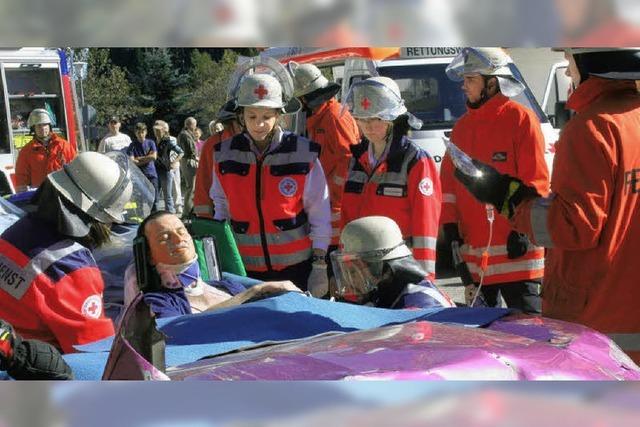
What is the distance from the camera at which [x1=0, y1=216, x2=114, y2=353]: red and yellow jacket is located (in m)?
3.00

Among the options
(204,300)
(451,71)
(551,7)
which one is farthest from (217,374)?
(451,71)

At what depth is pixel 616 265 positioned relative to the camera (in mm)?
2809

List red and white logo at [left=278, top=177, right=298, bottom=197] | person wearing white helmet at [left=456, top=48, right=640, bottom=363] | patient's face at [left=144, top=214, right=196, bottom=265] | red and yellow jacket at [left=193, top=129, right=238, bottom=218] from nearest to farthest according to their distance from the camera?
person wearing white helmet at [left=456, top=48, right=640, bottom=363] < patient's face at [left=144, top=214, right=196, bottom=265] < red and white logo at [left=278, top=177, right=298, bottom=197] < red and yellow jacket at [left=193, top=129, right=238, bottom=218]

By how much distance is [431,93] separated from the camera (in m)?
8.47

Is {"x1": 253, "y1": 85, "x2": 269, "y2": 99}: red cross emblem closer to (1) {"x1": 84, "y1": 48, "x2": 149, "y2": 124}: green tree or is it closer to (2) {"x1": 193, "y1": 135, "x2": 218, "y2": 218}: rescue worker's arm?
(1) {"x1": 84, "y1": 48, "x2": 149, "y2": 124}: green tree

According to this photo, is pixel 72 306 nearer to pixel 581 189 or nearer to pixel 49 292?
pixel 49 292

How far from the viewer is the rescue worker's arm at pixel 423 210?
4.04 meters

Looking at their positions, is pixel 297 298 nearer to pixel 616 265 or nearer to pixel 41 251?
pixel 41 251

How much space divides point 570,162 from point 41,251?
5.23 ft

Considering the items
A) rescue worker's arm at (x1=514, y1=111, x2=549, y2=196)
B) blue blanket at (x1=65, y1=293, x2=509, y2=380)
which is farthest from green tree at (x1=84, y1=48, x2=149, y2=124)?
rescue worker's arm at (x1=514, y1=111, x2=549, y2=196)

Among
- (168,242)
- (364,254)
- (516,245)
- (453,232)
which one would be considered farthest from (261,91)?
(516,245)

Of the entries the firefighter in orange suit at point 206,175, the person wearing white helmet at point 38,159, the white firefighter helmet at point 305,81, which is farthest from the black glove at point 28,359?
the person wearing white helmet at point 38,159

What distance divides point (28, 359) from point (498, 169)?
7.91 ft

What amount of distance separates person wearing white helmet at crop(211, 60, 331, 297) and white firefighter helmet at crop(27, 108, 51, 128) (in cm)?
564
